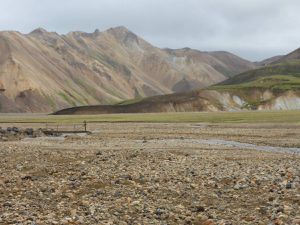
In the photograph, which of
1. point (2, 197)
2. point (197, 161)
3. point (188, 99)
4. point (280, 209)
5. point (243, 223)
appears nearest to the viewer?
point (243, 223)

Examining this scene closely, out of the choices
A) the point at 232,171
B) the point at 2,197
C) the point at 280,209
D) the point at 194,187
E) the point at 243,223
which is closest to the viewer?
the point at 243,223

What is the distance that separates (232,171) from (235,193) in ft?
19.9

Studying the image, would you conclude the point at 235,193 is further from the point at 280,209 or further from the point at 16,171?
the point at 16,171

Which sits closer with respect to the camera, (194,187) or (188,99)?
(194,187)

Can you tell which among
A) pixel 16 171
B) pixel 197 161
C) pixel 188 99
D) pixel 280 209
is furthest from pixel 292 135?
pixel 188 99

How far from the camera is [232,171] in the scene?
25016mm

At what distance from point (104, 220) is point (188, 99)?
7219 inches

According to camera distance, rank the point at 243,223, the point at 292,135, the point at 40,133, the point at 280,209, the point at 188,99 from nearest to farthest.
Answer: the point at 243,223, the point at 280,209, the point at 292,135, the point at 40,133, the point at 188,99

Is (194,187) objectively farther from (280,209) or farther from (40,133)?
(40,133)

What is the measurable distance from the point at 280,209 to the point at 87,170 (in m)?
12.3

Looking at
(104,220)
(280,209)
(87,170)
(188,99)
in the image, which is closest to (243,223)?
(280,209)

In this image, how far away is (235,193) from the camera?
749 inches

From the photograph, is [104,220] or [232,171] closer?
[104,220]

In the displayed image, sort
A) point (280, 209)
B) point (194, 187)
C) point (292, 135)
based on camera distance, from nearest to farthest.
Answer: point (280, 209) → point (194, 187) → point (292, 135)
